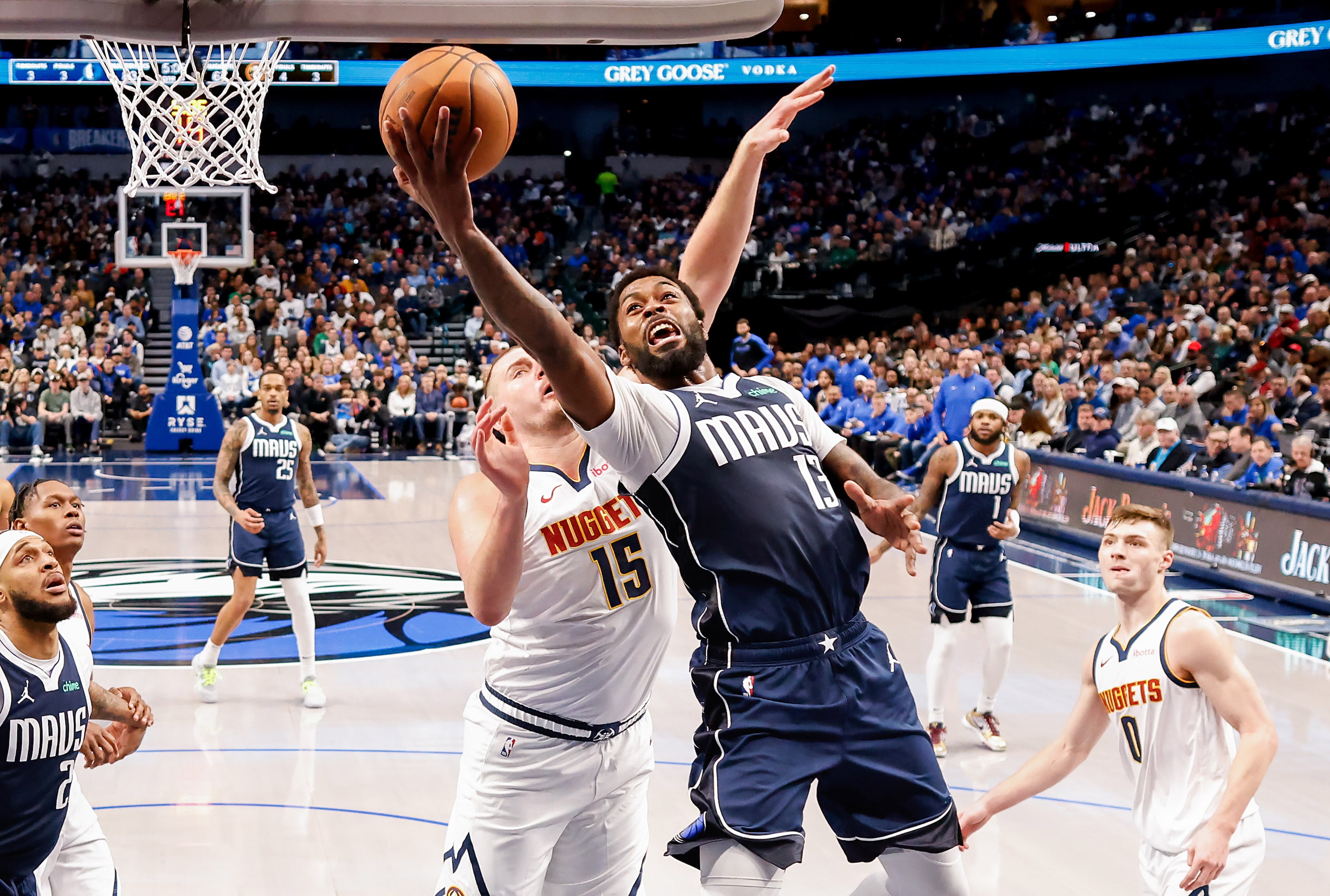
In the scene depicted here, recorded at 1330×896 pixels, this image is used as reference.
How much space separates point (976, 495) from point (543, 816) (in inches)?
187

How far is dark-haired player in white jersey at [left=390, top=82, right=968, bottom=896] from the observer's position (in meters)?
3.04

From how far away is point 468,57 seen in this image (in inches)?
130

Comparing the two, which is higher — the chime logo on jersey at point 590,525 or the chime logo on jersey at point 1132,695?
the chime logo on jersey at point 590,525

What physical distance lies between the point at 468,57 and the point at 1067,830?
4.64m

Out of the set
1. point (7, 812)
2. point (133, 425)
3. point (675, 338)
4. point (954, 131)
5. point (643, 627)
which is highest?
point (954, 131)

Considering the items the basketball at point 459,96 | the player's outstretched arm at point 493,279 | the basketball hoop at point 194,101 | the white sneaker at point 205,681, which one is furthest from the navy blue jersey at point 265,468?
the player's outstretched arm at point 493,279

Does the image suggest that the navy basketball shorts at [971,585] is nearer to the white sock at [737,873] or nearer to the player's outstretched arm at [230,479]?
the player's outstretched arm at [230,479]

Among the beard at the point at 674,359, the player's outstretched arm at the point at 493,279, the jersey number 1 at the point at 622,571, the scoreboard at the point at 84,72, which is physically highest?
the scoreboard at the point at 84,72

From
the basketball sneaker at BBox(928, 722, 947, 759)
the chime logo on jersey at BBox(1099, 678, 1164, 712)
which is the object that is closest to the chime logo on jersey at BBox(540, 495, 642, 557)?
the chime logo on jersey at BBox(1099, 678, 1164, 712)

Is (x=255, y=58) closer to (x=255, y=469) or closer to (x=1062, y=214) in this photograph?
(x=255, y=469)

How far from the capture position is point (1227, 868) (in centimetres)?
358

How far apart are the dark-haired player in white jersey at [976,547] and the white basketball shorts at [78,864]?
473 cm

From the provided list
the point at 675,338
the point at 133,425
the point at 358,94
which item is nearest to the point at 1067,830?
the point at 675,338

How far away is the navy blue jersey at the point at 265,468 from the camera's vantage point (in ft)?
27.3
